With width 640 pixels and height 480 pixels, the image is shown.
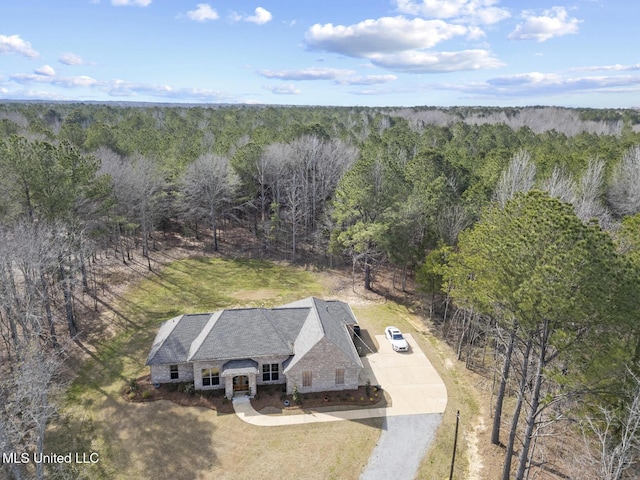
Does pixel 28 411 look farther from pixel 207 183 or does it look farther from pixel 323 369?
pixel 207 183

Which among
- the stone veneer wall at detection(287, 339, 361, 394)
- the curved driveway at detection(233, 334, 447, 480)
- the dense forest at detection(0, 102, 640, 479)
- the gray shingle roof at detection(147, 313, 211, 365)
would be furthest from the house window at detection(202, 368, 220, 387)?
the dense forest at detection(0, 102, 640, 479)

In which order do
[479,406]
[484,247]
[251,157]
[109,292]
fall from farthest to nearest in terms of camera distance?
1. [251,157]
2. [109,292]
3. [479,406]
4. [484,247]

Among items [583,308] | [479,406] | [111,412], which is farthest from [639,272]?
[111,412]

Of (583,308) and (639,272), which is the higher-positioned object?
(639,272)

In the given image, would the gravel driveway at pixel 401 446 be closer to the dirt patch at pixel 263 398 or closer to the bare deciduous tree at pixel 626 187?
the dirt patch at pixel 263 398

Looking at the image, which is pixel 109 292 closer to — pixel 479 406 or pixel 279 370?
pixel 279 370

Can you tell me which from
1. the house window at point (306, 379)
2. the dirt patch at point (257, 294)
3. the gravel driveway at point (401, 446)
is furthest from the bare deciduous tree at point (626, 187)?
Answer: the house window at point (306, 379)

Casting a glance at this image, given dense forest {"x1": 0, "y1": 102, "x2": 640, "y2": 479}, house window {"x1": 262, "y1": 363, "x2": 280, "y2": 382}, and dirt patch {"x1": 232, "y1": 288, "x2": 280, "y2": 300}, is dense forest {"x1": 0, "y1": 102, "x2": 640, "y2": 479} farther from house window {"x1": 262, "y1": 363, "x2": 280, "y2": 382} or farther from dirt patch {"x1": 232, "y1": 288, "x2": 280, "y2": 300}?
house window {"x1": 262, "y1": 363, "x2": 280, "y2": 382}
